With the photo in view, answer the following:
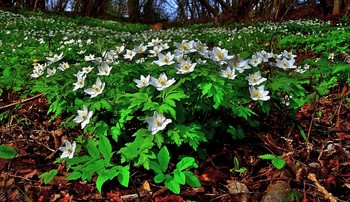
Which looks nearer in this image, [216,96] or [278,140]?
[216,96]

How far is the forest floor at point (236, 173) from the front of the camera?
1.54 metres

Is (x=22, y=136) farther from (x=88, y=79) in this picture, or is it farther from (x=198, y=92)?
(x=198, y=92)

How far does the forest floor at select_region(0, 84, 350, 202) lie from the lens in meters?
1.54

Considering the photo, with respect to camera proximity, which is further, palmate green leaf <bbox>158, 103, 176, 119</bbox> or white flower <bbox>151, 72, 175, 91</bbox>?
white flower <bbox>151, 72, 175, 91</bbox>

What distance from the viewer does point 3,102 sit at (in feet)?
9.86

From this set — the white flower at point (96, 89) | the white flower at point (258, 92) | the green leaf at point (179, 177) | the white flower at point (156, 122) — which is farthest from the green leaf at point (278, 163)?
the white flower at point (96, 89)

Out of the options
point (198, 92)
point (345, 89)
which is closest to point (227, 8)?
point (345, 89)

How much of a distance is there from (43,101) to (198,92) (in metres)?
1.83

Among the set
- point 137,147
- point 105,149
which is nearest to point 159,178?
point 137,147

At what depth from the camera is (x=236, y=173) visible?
5.72 feet

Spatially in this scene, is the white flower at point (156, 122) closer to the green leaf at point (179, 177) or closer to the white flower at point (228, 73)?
the green leaf at point (179, 177)

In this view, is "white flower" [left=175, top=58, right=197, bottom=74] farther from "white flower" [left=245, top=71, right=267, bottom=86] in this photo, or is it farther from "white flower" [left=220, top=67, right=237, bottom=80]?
"white flower" [left=245, top=71, right=267, bottom=86]

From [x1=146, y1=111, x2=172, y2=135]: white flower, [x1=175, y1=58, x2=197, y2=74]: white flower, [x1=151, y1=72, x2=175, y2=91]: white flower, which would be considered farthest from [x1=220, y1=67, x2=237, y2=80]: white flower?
[x1=146, y1=111, x2=172, y2=135]: white flower

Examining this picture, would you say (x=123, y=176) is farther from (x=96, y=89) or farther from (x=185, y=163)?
(x=96, y=89)
